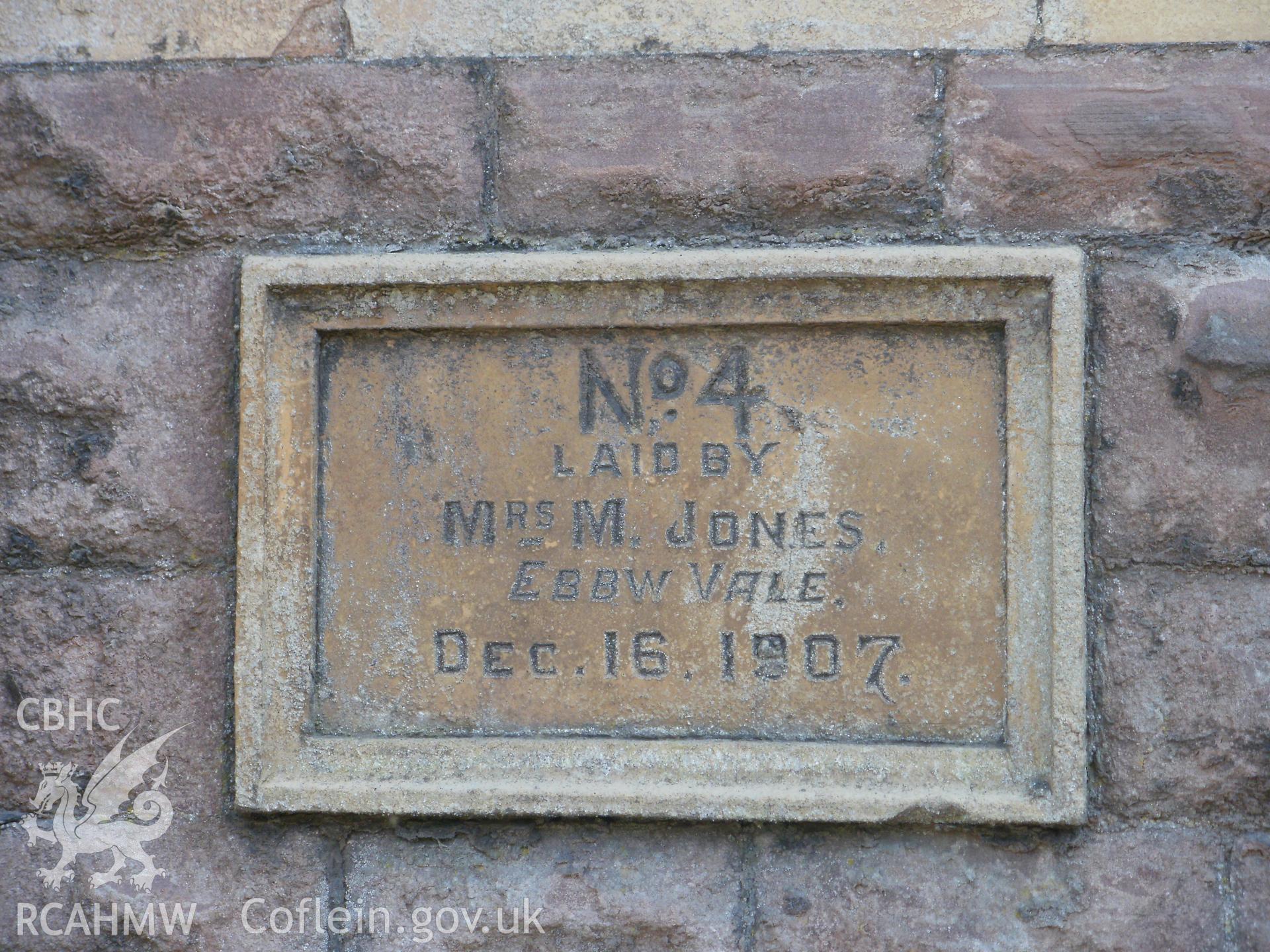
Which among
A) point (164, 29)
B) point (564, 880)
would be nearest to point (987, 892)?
point (564, 880)

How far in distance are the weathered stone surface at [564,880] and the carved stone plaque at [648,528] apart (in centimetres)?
7

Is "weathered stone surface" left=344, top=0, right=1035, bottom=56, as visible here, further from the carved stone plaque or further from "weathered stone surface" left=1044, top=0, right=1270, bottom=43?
the carved stone plaque

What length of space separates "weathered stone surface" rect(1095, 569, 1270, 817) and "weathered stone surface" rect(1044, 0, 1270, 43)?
0.79 metres

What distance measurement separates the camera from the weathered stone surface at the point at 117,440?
1.46 metres

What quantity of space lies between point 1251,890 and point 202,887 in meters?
1.53

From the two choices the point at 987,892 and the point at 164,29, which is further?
the point at 164,29

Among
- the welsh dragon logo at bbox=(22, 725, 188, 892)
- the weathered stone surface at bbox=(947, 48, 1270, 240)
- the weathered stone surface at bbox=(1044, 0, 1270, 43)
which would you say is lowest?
the welsh dragon logo at bbox=(22, 725, 188, 892)

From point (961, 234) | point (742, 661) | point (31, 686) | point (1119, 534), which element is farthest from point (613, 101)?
point (31, 686)

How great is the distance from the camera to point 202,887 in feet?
4.71

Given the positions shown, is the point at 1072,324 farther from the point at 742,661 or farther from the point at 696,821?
the point at 696,821

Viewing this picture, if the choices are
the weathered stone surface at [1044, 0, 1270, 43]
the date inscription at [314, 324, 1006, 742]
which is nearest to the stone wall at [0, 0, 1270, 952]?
→ the weathered stone surface at [1044, 0, 1270, 43]

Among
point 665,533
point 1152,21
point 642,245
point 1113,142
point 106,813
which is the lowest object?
A: point 106,813

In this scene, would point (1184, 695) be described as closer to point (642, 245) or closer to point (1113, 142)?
point (1113, 142)

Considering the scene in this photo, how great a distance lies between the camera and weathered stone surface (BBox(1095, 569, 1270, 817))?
4.50ft
